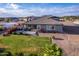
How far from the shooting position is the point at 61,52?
51.8 inches

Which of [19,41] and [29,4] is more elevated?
[29,4]

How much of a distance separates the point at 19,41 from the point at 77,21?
1.37ft

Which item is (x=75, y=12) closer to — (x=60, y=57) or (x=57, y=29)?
(x=57, y=29)

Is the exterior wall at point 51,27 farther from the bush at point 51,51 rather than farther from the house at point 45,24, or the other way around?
the bush at point 51,51

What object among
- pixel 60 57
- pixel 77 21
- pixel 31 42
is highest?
pixel 77 21

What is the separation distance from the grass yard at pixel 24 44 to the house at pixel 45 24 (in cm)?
7

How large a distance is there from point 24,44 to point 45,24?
20 cm

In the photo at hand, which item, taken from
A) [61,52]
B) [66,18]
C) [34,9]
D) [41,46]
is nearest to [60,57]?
[61,52]

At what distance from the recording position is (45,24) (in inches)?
52.7

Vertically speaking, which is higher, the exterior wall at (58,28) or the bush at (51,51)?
the exterior wall at (58,28)

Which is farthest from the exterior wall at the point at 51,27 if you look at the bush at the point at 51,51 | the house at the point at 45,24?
the bush at the point at 51,51

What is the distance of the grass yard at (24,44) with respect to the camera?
132cm

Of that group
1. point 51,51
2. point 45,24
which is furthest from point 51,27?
point 51,51

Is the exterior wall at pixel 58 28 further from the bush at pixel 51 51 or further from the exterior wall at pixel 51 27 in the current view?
the bush at pixel 51 51
